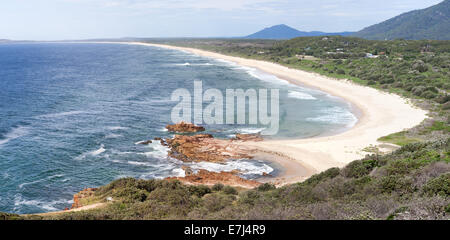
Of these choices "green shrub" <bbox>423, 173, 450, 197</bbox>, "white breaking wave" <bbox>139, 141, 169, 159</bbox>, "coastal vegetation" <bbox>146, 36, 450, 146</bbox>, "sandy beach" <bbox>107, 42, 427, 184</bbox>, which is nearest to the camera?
"green shrub" <bbox>423, 173, 450, 197</bbox>

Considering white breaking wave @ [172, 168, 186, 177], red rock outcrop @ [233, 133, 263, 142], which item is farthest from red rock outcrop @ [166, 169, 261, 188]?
red rock outcrop @ [233, 133, 263, 142]

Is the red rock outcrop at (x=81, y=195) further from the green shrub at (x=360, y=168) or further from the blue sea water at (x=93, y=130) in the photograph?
the green shrub at (x=360, y=168)

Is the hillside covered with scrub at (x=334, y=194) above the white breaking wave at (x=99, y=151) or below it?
above

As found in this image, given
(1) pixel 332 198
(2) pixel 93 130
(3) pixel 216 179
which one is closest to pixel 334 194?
(1) pixel 332 198

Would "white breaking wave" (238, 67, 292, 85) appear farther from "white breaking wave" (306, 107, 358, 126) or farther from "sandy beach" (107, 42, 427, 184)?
"white breaking wave" (306, 107, 358, 126)

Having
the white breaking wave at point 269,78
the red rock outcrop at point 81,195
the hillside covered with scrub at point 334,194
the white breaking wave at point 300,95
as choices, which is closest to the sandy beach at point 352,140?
the hillside covered with scrub at point 334,194

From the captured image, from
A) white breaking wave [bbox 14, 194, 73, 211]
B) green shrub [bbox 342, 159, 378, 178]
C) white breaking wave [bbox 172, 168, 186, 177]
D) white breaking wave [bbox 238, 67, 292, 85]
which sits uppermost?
white breaking wave [bbox 238, 67, 292, 85]
